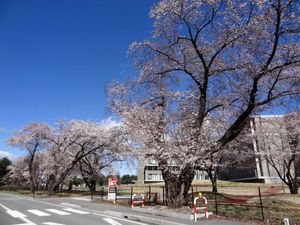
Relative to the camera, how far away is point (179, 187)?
16.4m

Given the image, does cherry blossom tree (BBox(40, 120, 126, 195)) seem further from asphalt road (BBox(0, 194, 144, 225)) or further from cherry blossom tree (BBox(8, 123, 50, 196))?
asphalt road (BBox(0, 194, 144, 225))

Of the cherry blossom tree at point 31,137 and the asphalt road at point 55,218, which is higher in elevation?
the cherry blossom tree at point 31,137

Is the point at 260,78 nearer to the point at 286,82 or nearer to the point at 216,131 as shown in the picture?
the point at 286,82

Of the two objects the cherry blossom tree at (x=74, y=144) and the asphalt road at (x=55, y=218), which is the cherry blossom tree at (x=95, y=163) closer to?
the cherry blossom tree at (x=74, y=144)

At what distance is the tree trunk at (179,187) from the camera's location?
16.0 m

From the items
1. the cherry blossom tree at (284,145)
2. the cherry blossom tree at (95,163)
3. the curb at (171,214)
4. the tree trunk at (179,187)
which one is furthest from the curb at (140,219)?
the cherry blossom tree at (95,163)

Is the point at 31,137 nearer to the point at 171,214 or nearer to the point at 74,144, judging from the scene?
the point at 74,144

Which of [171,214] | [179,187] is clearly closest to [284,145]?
[179,187]

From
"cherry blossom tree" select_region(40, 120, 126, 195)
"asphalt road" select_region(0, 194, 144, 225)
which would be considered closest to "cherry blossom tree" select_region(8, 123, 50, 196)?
"cherry blossom tree" select_region(40, 120, 126, 195)

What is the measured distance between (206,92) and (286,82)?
13.9 feet

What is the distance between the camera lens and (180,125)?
18.1m

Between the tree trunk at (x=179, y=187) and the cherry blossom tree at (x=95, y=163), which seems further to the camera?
the cherry blossom tree at (x=95, y=163)

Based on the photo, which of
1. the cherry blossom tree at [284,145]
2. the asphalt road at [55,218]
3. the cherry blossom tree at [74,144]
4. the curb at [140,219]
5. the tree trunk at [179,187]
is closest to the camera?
the curb at [140,219]

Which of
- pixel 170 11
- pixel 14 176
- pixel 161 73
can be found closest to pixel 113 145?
pixel 161 73
